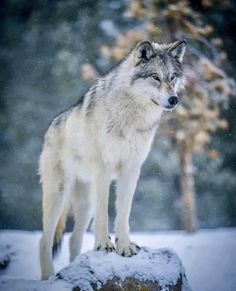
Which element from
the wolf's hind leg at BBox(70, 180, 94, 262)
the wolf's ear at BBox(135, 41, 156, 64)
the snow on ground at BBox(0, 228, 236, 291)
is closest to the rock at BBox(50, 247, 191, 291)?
the wolf's hind leg at BBox(70, 180, 94, 262)

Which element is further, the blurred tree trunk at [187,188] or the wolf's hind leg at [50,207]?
the blurred tree trunk at [187,188]

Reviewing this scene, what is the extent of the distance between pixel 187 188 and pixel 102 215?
2.75 meters

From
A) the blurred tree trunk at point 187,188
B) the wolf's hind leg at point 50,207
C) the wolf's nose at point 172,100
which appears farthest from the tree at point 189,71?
the wolf's nose at point 172,100

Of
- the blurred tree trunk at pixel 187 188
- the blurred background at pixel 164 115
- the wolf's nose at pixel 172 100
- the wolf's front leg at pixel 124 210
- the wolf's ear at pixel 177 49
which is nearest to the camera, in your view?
the wolf's nose at pixel 172 100

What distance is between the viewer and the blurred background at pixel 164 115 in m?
5.50

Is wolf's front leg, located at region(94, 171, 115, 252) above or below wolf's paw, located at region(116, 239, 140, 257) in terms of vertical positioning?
above

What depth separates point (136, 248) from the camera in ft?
10.7

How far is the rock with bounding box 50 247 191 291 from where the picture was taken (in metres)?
2.92

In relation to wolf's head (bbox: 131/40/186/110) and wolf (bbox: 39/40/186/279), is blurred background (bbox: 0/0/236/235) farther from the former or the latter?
wolf's head (bbox: 131/40/186/110)

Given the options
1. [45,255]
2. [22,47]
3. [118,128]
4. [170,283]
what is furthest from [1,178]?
[170,283]

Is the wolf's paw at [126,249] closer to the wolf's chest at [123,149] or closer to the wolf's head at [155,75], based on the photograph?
the wolf's chest at [123,149]

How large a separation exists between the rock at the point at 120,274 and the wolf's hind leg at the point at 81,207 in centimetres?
71

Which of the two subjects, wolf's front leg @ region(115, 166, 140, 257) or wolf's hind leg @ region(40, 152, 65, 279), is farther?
wolf's hind leg @ region(40, 152, 65, 279)

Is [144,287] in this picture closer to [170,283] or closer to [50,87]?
[170,283]
